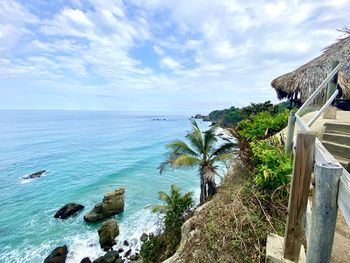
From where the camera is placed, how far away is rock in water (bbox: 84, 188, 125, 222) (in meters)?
18.0

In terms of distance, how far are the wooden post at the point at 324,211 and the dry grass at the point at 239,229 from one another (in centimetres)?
184

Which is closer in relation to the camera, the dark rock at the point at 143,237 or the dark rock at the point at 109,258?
the dark rock at the point at 109,258

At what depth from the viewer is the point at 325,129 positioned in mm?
5660

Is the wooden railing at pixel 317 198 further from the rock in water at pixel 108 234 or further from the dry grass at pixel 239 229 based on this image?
the rock in water at pixel 108 234

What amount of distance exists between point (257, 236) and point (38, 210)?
21.1 m

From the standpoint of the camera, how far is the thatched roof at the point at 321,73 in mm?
7688

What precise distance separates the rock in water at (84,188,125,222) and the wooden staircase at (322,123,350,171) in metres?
16.6

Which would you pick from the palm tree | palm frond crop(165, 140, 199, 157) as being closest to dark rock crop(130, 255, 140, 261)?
the palm tree

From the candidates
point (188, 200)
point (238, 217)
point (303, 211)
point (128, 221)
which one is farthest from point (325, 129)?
point (128, 221)

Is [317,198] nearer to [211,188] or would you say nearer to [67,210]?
[211,188]

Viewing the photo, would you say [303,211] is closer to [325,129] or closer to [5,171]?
[325,129]

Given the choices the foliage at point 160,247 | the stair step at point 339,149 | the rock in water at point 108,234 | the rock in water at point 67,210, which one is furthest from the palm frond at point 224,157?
the rock in water at point 67,210

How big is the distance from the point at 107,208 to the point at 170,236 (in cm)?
1024

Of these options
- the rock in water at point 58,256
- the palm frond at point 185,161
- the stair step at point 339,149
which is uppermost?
the stair step at point 339,149
